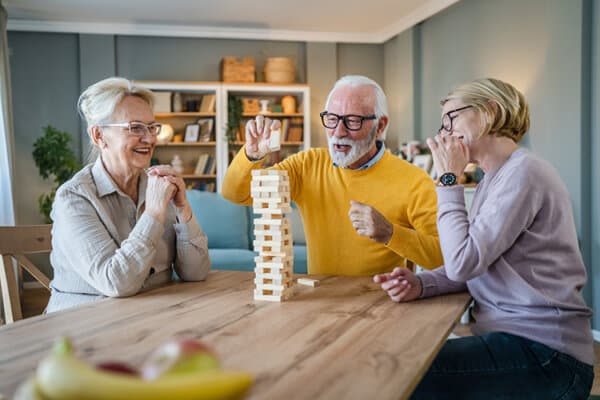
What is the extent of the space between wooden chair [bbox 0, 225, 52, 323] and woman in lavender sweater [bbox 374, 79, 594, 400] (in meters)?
1.21

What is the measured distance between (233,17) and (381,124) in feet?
15.9

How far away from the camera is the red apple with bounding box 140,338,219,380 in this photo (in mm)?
520

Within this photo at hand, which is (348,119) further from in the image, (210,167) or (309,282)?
(210,167)

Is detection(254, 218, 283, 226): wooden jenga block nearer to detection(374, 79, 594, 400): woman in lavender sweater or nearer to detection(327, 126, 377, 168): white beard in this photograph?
detection(374, 79, 594, 400): woman in lavender sweater

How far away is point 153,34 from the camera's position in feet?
22.4

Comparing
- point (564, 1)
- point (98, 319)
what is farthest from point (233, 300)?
point (564, 1)

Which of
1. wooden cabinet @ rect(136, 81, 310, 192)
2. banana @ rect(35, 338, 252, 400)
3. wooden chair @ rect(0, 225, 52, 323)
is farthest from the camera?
wooden cabinet @ rect(136, 81, 310, 192)

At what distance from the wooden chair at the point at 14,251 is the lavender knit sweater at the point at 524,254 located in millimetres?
1386

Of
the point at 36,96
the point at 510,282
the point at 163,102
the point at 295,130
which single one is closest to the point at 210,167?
the point at 163,102

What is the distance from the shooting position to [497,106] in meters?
1.58

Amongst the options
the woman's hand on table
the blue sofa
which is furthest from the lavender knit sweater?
the blue sofa

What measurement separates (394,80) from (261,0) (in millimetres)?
2171

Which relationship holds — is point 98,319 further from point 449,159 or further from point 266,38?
point 266,38

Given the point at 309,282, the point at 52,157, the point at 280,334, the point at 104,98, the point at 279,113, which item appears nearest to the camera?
the point at 280,334
